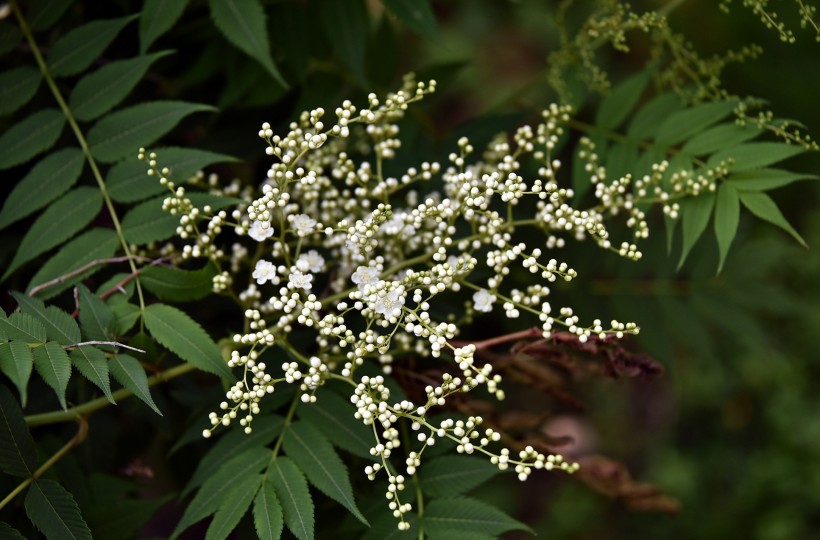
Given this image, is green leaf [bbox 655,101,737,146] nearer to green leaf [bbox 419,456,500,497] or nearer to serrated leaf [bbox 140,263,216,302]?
green leaf [bbox 419,456,500,497]

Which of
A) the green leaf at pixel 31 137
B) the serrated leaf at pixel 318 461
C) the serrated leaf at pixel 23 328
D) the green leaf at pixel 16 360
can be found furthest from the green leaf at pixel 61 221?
the serrated leaf at pixel 318 461

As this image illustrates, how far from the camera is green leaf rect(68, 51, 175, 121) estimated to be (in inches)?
85.7

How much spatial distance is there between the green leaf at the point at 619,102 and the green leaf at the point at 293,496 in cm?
147

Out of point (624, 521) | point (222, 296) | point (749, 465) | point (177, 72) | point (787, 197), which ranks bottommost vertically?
point (624, 521)

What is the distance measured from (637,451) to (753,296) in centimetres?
252

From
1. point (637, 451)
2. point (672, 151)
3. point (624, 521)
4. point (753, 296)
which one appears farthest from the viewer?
point (637, 451)

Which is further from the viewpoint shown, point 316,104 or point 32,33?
point 316,104

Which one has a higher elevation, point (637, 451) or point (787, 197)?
point (787, 197)

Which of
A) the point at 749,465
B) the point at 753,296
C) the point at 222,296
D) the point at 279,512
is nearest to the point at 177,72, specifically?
the point at 222,296

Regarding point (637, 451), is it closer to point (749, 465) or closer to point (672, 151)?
point (749, 465)

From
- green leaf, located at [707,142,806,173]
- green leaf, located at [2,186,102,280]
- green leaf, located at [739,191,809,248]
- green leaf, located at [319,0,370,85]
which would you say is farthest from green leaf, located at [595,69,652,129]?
green leaf, located at [2,186,102,280]

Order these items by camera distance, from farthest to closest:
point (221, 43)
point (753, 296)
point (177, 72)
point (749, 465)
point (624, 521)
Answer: point (624, 521) < point (749, 465) < point (753, 296) < point (177, 72) < point (221, 43)

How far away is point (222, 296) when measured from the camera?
241 cm

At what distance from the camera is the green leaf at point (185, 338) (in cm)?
179
